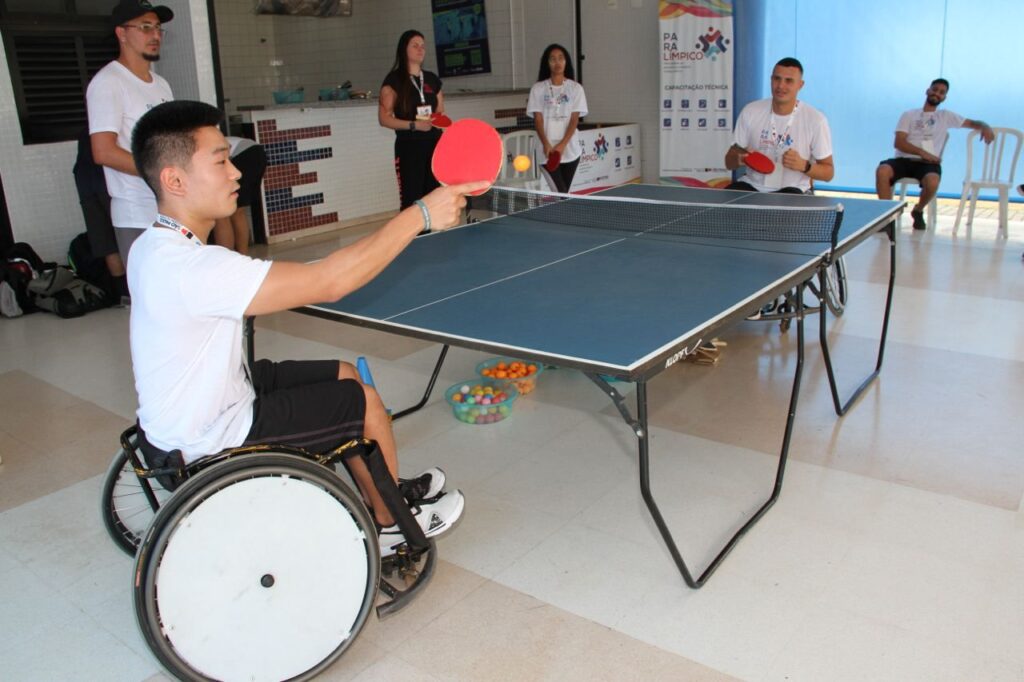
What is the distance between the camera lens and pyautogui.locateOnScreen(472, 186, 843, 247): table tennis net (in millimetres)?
3270

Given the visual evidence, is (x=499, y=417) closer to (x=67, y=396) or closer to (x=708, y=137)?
(x=67, y=396)

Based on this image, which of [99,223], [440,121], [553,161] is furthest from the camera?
[553,161]

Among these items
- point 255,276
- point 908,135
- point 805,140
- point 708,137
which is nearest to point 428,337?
point 255,276

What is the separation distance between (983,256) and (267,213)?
18.0ft

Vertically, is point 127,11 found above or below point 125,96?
above

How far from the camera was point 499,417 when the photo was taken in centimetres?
344

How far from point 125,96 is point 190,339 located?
7.01 ft

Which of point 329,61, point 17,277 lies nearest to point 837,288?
point 17,277

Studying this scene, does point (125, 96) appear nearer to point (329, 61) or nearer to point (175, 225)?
point (175, 225)

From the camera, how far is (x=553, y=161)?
6.07 metres

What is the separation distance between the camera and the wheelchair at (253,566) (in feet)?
5.62

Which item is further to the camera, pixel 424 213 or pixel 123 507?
pixel 123 507

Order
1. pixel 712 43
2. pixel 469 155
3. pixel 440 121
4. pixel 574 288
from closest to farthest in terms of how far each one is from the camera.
→ pixel 469 155 → pixel 574 288 → pixel 440 121 → pixel 712 43

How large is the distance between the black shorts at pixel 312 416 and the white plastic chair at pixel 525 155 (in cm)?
423
